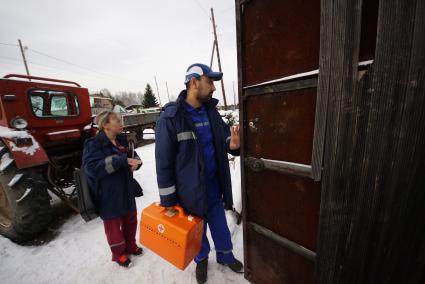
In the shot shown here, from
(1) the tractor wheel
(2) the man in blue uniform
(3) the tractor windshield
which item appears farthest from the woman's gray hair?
(3) the tractor windshield

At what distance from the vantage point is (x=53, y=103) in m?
3.69

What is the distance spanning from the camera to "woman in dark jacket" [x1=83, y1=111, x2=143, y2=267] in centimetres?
204

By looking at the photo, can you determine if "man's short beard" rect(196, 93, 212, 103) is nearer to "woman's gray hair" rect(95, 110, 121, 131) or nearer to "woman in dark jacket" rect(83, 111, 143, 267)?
"woman in dark jacket" rect(83, 111, 143, 267)

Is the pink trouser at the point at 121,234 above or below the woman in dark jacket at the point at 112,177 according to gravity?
below

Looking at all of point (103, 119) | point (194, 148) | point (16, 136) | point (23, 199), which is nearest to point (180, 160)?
point (194, 148)

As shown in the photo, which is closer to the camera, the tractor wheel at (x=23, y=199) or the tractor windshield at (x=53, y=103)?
the tractor wheel at (x=23, y=199)

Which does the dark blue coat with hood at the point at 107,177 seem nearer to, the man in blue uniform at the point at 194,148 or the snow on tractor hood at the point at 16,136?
the man in blue uniform at the point at 194,148

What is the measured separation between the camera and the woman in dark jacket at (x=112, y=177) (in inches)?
80.4

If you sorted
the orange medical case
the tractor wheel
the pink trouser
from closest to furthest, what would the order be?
the orange medical case < the pink trouser < the tractor wheel

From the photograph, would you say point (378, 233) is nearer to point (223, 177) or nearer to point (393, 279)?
point (393, 279)

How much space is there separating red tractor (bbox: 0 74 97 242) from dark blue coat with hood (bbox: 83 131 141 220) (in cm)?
131

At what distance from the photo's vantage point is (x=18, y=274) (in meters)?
2.29

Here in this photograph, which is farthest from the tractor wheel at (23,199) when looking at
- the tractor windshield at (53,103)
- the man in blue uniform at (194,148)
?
the man in blue uniform at (194,148)

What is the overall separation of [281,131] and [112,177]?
74.3 inches
